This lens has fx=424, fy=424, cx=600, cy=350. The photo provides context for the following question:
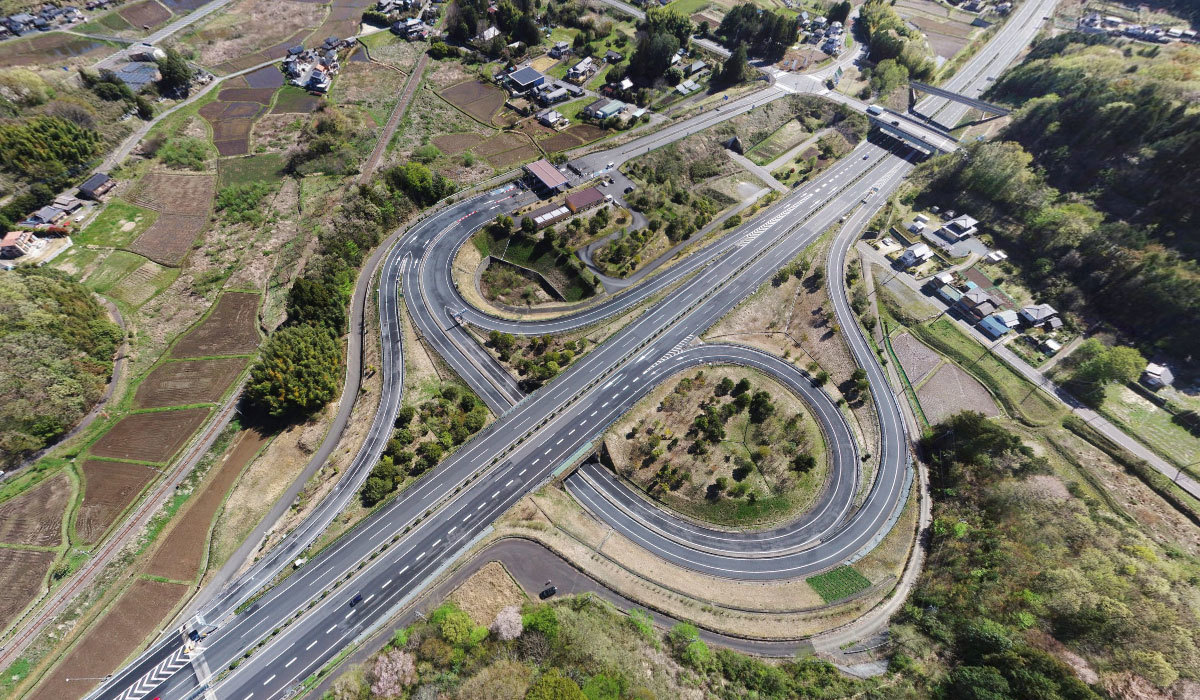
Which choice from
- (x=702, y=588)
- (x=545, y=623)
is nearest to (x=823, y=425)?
(x=702, y=588)

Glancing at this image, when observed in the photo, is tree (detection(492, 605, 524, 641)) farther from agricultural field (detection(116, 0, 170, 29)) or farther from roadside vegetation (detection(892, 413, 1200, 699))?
agricultural field (detection(116, 0, 170, 29))

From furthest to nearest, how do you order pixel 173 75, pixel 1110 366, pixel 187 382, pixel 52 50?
pixel 52 50
pixel 173 75
pixel 1110 366
pixel 187 382

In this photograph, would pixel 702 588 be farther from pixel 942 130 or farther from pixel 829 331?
pixel 942 130

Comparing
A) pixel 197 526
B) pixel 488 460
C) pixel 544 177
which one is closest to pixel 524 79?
pixel 544 177

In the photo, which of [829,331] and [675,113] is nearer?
[829,331]

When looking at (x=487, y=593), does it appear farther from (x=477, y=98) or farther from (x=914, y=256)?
(x=477, y=98)
